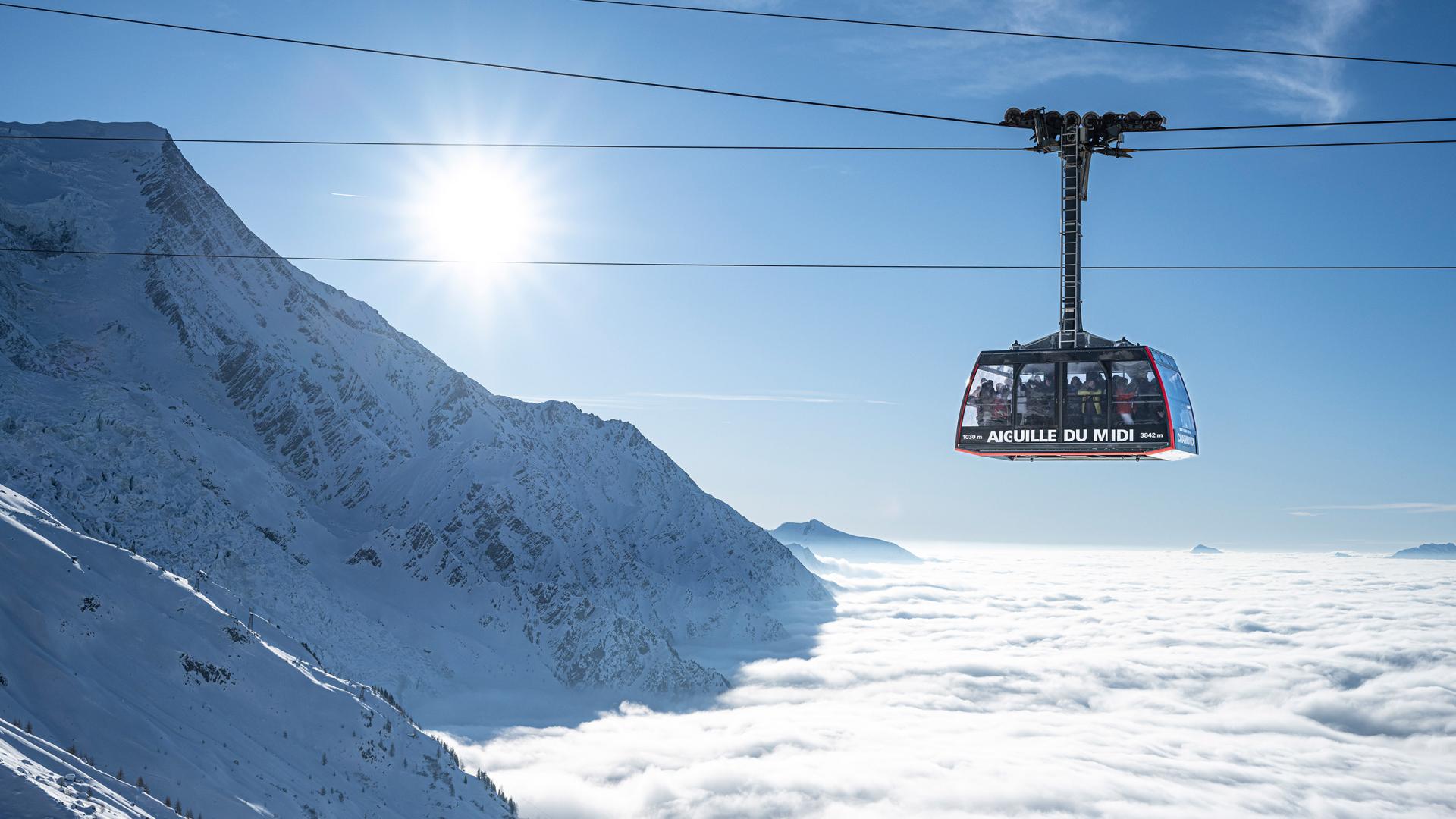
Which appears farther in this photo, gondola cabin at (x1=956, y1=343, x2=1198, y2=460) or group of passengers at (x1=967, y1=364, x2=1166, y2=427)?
group of passengers at (x1=967, y1=364, x2=1166, y2=427)

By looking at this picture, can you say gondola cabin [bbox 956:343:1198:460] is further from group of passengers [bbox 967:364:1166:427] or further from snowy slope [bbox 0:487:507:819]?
snowy slope [bbox 0:487:507:819]

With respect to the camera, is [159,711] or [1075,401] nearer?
[1075,401]

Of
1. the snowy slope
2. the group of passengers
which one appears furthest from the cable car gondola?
the snowy slope

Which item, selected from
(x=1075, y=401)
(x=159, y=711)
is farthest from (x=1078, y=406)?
(x=159, y=711)

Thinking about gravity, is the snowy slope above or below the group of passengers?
below

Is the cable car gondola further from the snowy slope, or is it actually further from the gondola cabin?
the snowy slope

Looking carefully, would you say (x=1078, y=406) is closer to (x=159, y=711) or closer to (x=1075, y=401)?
(x=1075, y=401)
